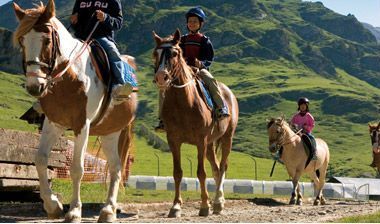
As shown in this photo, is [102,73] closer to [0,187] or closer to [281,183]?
[0,187]

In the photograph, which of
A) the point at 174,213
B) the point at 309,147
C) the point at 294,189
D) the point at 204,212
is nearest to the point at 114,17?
the point at 174,213

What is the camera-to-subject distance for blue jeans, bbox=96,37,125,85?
11.0m

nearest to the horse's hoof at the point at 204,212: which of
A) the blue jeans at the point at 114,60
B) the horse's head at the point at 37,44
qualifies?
the blue jeans at the point at 114,60

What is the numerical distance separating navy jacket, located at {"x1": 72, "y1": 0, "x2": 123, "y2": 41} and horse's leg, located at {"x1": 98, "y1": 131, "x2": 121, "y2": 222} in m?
2.03

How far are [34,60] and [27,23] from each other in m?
0.63

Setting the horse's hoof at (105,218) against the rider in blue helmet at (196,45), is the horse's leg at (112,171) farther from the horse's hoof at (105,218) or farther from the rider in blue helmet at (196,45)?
the rider in blue helmet at (196,45)

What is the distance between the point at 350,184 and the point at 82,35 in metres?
33.1

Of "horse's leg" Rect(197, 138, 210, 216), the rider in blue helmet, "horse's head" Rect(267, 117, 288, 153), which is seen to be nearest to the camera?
"horse's leg" Rect(197, 138, 210, 216)

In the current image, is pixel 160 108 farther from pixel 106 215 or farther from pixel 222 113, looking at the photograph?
pixel 106 215

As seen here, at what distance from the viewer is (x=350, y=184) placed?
41.4 m

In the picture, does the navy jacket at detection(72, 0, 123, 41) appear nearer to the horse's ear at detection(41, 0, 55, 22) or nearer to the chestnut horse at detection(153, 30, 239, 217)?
the chestnut horse at detection(153, 30, 239, 217)

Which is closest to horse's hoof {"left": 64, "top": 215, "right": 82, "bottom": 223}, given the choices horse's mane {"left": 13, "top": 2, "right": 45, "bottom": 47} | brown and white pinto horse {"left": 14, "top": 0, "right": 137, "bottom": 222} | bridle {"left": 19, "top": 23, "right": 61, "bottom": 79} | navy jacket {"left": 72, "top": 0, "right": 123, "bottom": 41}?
brown and white pinto horse {"left": 14, "top": 0, "right": 137, "bottom": 222}

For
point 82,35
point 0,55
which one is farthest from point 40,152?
point 0,55

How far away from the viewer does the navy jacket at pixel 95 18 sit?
11.6 meters
